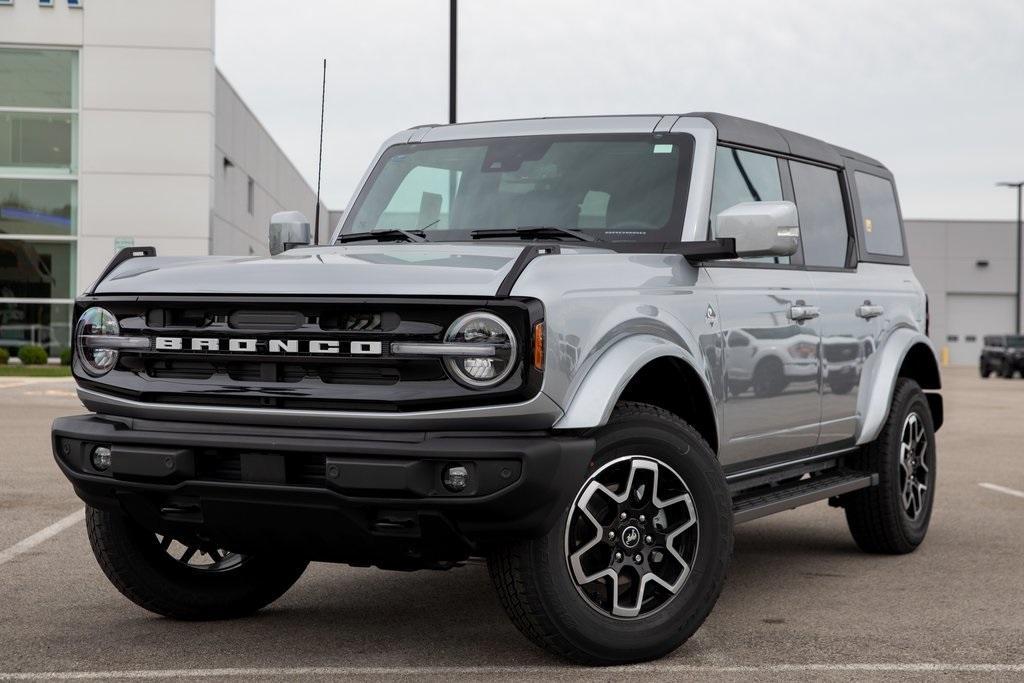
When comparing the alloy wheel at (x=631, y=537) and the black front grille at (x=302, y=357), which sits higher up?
the black front grille at (x=302, y=357)

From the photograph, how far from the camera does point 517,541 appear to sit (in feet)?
14.5

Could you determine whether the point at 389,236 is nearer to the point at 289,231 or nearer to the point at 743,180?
the point at 289,231

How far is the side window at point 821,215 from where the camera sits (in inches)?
269

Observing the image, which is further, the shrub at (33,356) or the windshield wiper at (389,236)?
the shrub at (33,356)

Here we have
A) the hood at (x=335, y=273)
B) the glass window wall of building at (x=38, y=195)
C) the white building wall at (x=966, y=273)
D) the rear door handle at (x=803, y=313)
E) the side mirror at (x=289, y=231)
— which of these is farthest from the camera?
the white building wall at (x=966, y=273)

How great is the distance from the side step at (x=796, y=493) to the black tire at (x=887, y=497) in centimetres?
16

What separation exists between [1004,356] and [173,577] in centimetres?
4290

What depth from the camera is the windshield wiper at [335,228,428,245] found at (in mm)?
5875

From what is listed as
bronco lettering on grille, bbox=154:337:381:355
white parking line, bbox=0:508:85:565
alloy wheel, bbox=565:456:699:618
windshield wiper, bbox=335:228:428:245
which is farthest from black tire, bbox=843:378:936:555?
white parking line, bbox=0:508:85:565

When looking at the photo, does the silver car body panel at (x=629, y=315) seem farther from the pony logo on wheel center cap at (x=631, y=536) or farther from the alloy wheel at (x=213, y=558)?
the alloy wheel at (x=213, y=558)

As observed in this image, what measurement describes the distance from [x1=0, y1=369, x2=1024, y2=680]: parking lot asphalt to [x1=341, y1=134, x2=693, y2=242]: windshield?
1607 mm

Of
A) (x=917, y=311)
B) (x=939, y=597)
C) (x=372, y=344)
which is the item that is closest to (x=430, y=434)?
(x=372, y=344)

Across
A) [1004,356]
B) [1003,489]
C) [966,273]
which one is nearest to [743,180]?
[1003,489]

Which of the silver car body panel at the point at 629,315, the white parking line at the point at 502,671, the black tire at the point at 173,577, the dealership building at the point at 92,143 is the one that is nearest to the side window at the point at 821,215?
the silver car body panel at the point at 629,315
